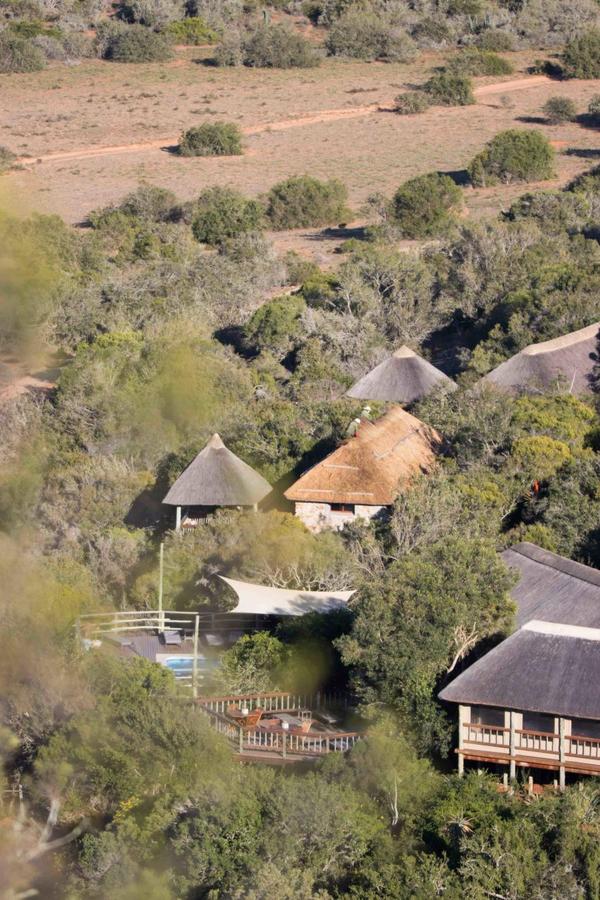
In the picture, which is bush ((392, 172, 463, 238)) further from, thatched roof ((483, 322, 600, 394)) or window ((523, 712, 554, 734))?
window ((523, 712, 554, 734))

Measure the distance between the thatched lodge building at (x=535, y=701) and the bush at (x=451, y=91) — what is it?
48453mm

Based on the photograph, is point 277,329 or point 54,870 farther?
point 277,329

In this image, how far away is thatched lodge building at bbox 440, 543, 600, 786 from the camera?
55.0 ft

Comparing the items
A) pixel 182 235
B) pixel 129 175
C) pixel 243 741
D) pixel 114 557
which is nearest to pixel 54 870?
pixel 243 741

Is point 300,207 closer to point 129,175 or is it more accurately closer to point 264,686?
point 129,175

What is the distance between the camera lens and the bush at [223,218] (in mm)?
45156

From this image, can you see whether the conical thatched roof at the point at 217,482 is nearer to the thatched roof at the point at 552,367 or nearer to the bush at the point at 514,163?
the thatched roof at the point at 552,367

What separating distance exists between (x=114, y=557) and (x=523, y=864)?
9.55m

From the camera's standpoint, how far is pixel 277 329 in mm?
34781

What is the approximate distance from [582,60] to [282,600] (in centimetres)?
5167

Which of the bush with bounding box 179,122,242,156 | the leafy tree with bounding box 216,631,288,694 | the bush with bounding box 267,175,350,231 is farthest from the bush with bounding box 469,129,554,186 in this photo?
the leafy tree with bounding box 216,631,288,694

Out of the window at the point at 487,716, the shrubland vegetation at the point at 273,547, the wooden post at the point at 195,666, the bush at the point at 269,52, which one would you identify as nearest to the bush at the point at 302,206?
the shrubland vegetation at the point at 273,547

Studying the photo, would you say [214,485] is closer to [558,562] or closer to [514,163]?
[558,562]

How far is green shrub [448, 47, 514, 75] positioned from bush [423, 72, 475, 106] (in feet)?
10.6
